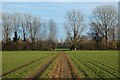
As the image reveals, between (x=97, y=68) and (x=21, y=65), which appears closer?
(x=97, y=68)

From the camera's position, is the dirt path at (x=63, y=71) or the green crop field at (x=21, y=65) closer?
the dirt path at (x=63, y=71)

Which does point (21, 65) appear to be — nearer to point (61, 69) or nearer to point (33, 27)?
point (61, 69)

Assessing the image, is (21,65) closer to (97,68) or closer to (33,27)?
(97,68)

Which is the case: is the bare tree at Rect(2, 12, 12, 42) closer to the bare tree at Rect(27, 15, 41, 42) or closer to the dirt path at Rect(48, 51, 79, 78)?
the bare tree at Rect(27, 15, 41, 42)

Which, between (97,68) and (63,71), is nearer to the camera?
(63,71)

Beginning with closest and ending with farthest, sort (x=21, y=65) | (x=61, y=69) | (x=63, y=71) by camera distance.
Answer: (x=63, y=71) < (x=61, y=69) < (x=21, y=65)

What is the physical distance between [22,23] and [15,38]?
8736 millimetres

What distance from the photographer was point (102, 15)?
10444 centimetres

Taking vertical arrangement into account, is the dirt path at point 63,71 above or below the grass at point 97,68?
below

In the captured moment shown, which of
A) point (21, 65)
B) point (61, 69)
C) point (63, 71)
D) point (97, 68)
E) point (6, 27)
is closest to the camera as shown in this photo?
point (63, 71)

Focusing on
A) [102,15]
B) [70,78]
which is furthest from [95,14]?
[70,78]

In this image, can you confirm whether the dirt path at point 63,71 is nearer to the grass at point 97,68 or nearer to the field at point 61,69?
the field at point 61,69

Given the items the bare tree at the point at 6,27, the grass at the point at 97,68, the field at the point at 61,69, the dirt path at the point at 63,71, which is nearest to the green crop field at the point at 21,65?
the field at the point at 61,69

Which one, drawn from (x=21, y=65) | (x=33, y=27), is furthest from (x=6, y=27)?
(x=21, y=65)
